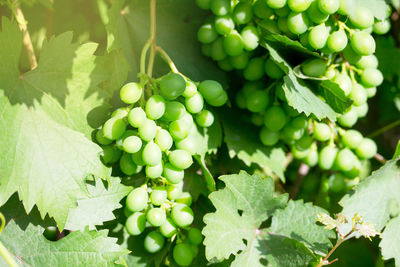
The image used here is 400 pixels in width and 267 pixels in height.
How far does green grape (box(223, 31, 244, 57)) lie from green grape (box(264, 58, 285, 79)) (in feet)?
0.31

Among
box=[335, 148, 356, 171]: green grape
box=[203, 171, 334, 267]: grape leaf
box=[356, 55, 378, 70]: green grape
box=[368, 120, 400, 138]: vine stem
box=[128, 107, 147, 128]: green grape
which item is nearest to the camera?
box=[128, 107, 147, 128]: green grape

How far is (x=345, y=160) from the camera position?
1520 mm

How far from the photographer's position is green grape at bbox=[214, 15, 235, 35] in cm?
136

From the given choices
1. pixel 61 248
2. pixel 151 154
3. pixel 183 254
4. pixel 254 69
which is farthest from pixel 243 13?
pixel 61 248

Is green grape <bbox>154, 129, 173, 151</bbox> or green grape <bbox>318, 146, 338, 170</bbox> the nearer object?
green grape <bbox>154, 129, 173, 151</bbox>

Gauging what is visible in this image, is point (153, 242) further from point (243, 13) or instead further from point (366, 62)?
point (366, 62)

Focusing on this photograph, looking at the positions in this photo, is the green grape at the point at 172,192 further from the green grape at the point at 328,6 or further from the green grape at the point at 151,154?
the green grape at the point at 328,6

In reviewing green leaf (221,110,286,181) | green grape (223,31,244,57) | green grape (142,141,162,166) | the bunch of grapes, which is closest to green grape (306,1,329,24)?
green grape (223,31,244,57)

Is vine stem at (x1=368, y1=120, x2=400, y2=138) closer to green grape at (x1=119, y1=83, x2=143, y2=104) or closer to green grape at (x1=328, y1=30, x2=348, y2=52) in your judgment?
green grape at (x1=328, y1=30, x2=348, y2=52)

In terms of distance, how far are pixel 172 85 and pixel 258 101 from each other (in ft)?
1.13

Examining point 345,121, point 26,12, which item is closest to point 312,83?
point 345,121

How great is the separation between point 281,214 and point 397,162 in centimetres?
43


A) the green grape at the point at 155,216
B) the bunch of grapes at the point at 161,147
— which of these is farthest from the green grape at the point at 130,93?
the green grape at the point at 155,216

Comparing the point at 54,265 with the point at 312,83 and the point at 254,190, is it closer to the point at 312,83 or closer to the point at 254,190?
the point at 254,190
